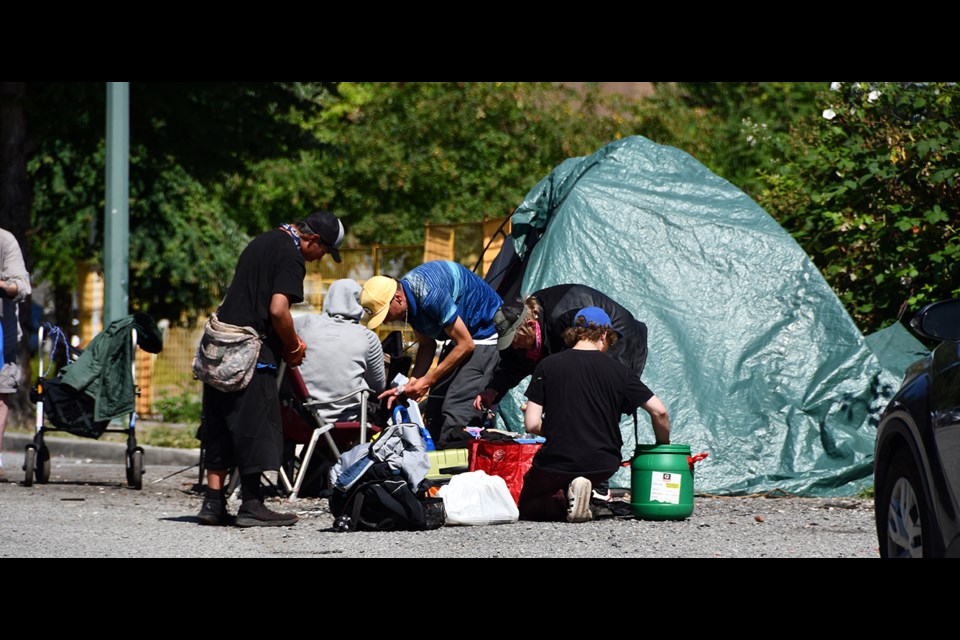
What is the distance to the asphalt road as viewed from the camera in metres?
6.67

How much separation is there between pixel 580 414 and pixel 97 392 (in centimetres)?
377

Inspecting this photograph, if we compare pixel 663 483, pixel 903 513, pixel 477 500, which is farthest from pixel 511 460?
pixel 903 513

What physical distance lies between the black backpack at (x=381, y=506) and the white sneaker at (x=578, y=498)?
2.66ft

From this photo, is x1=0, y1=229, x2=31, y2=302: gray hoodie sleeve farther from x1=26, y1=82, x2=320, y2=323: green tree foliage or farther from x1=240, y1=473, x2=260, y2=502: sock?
x1=26, y1=82, x2=320, y2=323: green tree foliage

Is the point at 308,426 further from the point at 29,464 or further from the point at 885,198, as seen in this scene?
the point at 885,198

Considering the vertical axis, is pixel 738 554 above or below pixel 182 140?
below

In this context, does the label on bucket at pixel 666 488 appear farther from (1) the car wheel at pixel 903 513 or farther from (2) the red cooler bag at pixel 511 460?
(1) the car wheel at pixel 903 513

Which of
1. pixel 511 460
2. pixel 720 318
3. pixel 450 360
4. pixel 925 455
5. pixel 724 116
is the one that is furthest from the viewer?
pixel 724 116

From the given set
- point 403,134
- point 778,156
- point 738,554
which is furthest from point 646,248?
point 403,134

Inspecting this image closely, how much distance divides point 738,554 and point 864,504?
2694 millimetres

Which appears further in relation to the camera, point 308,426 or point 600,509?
point 308,426

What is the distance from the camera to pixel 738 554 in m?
6.66

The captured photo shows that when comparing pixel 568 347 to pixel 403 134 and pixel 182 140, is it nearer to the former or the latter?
pixel 182 140

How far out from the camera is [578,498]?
25.6 feet
